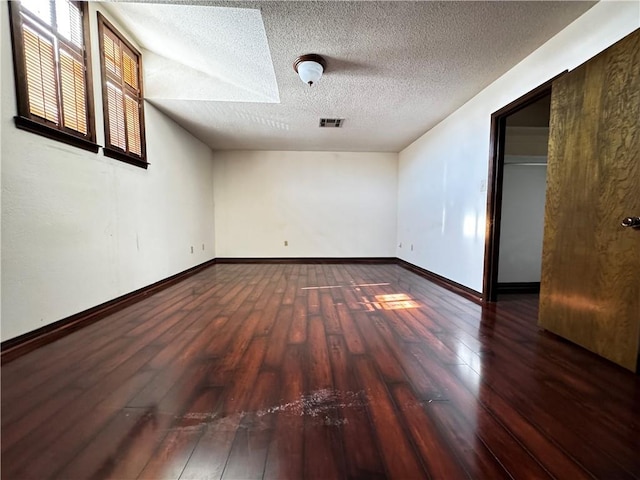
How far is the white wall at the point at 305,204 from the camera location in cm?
572

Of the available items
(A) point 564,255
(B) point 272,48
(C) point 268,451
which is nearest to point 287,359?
(C) point 268,451

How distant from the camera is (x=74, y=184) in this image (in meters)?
2.28

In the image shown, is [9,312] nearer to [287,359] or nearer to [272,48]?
[287,359]

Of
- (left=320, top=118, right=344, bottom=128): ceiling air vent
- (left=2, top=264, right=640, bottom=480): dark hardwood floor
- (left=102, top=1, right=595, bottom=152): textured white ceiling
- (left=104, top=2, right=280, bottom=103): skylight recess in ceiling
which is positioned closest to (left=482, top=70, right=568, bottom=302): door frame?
(left=102, top=1, right=595, bottom=152): textured white ceiling

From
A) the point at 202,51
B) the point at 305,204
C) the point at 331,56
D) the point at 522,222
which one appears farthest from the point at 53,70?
the point at 522,222

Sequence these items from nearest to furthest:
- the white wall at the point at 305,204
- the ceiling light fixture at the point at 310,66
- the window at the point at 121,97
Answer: the ceiling light fixture at the point at 310,66, the window at the point at 121,97, the white wall at the point at 305,204

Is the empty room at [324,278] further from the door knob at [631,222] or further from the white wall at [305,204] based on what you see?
the white wall at [305,204]

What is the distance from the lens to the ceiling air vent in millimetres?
3924

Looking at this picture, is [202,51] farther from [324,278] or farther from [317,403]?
[317,403]

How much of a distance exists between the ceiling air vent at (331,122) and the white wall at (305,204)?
5.15 ft

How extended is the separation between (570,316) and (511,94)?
2.04m

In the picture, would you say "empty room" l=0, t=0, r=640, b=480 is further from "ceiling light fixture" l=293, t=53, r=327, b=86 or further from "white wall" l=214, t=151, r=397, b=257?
"white wall" l=214, t=151, r=397, b=257

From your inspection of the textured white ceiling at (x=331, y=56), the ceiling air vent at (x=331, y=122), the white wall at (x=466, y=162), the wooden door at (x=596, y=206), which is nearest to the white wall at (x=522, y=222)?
the white wall at (x=466, y=162)

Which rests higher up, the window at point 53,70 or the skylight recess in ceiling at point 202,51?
the skylight recess in ceiling at point 202,51
